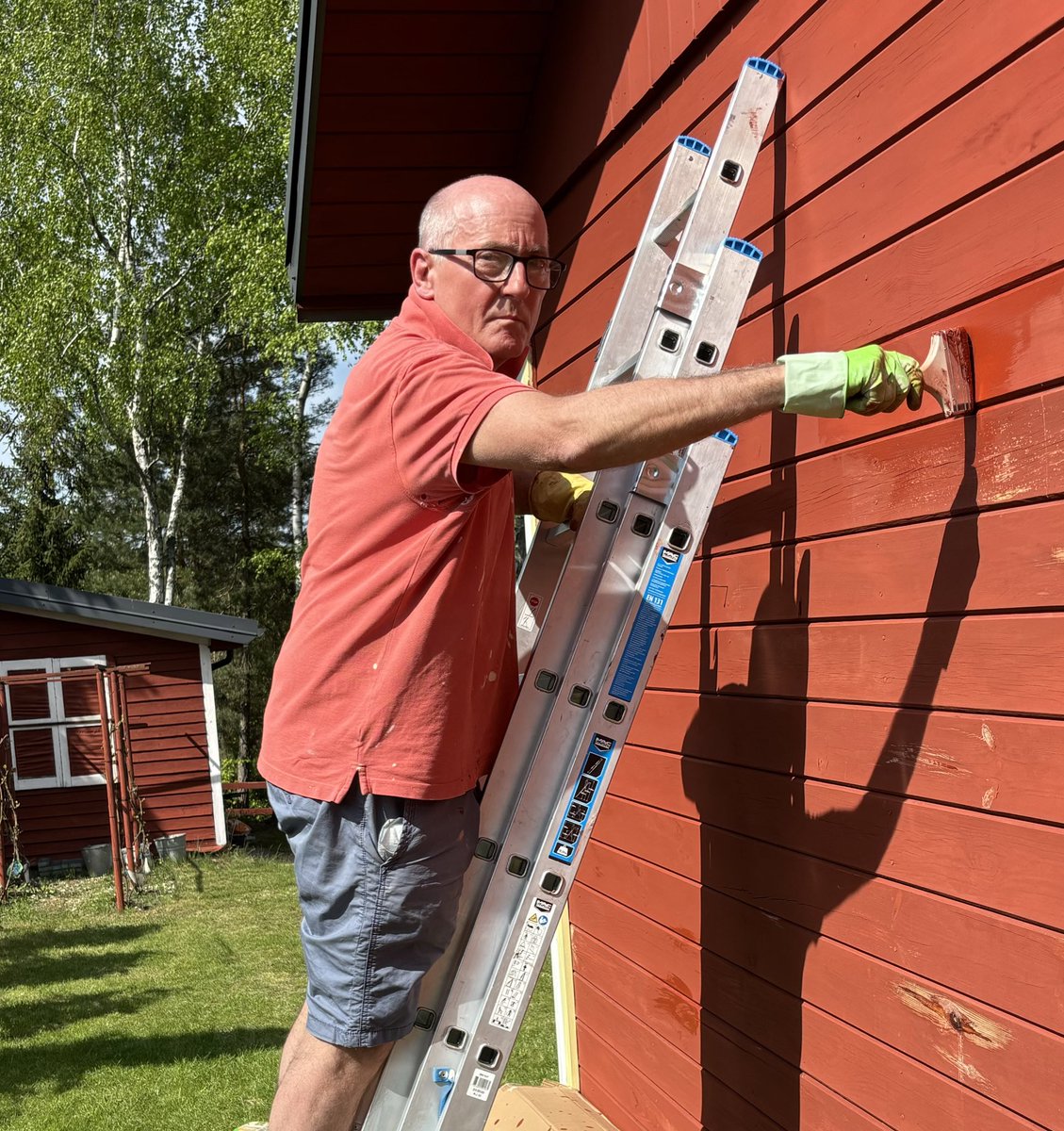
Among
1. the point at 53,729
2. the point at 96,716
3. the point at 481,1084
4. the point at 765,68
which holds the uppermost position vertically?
the point at 765,68

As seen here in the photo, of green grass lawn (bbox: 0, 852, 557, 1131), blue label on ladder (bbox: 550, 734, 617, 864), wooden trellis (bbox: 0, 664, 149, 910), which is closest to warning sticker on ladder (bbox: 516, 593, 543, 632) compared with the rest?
blue label on ladder (bbox: 550, 734, 617, 864)

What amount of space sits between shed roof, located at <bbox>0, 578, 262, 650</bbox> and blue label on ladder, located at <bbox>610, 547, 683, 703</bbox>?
13.5 m

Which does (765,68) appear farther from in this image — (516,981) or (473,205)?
(516,981)

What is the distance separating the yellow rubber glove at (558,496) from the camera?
101 inches

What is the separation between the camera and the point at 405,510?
2.13 m

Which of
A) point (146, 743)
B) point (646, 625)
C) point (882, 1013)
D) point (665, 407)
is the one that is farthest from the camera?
point (146, 743)

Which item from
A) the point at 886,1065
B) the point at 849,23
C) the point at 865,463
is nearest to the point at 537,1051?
the point at 886,1065

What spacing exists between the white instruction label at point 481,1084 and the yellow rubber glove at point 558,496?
1.13 meters

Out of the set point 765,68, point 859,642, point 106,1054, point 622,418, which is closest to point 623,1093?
point 859,642

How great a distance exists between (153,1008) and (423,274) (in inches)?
280

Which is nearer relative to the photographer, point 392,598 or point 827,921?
point 392,598

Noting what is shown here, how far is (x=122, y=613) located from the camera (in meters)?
15.3

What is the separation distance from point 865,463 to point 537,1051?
17.1 feet

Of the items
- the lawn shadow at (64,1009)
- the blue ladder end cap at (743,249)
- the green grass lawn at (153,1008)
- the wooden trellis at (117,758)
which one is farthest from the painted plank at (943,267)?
the wooden trellis at (117,758)
